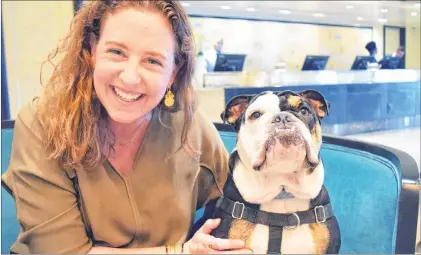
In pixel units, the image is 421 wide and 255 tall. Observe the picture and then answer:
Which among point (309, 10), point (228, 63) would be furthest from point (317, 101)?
point (309, 10)

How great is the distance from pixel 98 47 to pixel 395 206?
0.71m

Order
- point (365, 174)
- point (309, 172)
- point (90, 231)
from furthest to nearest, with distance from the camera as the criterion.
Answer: point (365, 174) < point (90, 231) < point (309, 172)

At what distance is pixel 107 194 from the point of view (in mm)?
918

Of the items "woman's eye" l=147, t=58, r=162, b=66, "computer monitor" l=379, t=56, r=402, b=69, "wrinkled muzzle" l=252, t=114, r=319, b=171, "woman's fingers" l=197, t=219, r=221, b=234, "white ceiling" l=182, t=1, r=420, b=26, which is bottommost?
"woman's fingers" l=197, t=219, r=221, b=234

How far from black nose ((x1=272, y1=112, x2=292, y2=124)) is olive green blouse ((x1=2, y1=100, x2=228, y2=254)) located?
33 centimetres

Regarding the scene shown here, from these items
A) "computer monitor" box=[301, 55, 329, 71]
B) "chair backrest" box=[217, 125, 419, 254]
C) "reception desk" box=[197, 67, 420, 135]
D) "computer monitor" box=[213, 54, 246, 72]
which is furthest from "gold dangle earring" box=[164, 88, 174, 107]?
"computer monitor" box=[301, 55, 329, 71]

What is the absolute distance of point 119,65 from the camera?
0.79 m

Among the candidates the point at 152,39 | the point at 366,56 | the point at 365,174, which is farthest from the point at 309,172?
the point at 366,56

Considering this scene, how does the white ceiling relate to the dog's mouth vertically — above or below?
above

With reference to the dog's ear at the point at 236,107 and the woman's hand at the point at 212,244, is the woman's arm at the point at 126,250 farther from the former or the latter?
the dog's ear at the point at 236,107

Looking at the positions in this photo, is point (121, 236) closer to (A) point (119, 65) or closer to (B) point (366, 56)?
(A) point (119, 65)

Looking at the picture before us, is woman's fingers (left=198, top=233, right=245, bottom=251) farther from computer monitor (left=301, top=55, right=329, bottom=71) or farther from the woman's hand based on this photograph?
computer monitor (left=301, top=55, right=329, bottom=71)

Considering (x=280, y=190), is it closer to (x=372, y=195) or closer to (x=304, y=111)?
(x=304, y=111)

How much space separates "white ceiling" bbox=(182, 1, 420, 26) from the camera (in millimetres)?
4927
